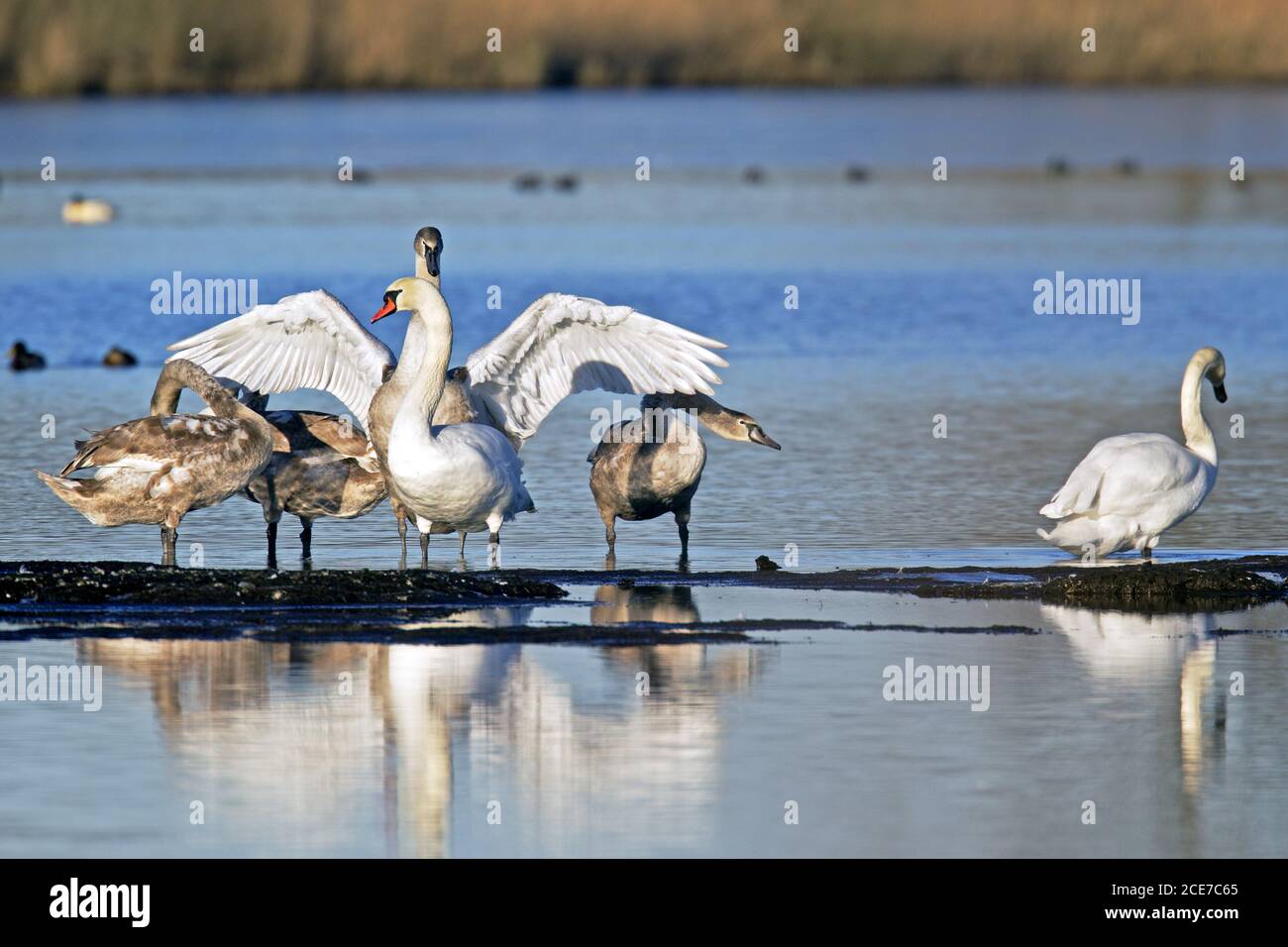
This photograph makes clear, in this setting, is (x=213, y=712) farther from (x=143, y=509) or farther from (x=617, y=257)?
(x=617, y=257)

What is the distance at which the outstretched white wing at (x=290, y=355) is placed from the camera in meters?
14.2

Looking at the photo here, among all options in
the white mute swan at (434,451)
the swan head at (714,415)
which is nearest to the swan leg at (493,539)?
the white mute swan at (434,451)

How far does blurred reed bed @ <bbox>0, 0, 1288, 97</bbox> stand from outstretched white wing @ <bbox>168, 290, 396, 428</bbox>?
5658cm

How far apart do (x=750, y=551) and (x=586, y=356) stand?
166 cm

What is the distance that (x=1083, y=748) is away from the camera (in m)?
8.50

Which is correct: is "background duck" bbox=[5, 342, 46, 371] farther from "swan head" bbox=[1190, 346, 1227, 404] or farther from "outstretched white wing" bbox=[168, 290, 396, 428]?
"swan head" bbox=[1190, 346, 1227, 404]

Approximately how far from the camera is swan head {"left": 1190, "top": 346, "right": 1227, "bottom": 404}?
47.7 ft

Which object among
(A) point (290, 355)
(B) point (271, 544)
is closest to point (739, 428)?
(A) point (290, 355)

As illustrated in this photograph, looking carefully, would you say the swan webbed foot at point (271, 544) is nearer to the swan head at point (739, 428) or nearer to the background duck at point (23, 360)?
the swan head at point (739, 428)

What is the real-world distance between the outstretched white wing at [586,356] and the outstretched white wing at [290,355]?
669 millimetres

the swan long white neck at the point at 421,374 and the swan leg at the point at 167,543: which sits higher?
the swan long white neck at the point at 421,374

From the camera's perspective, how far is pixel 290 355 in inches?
571

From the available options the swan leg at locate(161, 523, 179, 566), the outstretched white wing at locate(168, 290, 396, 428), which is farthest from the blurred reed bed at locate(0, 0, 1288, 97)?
the swan leg at locate(161, 523, 179, 566)

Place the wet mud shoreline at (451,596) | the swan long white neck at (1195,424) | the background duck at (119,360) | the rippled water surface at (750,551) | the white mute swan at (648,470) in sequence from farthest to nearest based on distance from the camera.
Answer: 1. the background duck at (119,360)
2. the swan long white neck at (1195,424)
3. the white mute swan at (648,470)
4. the wet mud shoreline at (451,596)
5. the rippled water surface at (750,551)
